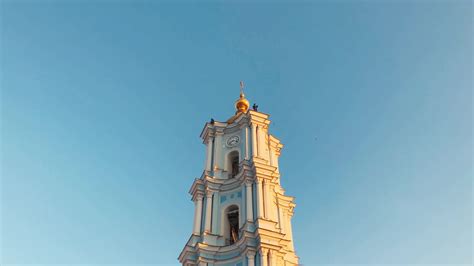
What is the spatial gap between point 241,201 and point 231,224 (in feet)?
5.31

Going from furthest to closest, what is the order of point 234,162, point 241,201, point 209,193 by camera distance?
point 234,162 < point 209,193 < point 241,201

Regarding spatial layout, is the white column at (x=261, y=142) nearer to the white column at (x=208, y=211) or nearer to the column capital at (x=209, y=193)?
the column capital at (x=209, y=193)

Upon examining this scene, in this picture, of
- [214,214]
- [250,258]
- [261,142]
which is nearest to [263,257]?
[250,258]

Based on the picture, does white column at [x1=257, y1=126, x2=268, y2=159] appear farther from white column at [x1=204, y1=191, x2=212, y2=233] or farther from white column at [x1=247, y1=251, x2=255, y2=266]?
white column at [x1=247, y1=251, x2=255, y2=266]

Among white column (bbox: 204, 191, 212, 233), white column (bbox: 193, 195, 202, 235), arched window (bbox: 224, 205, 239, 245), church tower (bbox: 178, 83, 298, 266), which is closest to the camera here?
church tower (bbox: 178, 83, 298, 266)

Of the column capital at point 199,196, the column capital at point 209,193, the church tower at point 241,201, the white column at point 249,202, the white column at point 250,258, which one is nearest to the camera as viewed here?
the white column at point 250,258

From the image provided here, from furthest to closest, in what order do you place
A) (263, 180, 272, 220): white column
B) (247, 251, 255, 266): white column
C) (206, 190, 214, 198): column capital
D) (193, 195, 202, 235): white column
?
(206, 190, 214, 198): column capital → (193, 195, 202, 235): white column → (263, 180, 272, 220): white column → (247, 251, 255, 266): white column

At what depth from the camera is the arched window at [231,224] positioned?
81.7ft

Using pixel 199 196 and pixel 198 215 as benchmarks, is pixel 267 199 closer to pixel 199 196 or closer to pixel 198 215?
pixel 198 215

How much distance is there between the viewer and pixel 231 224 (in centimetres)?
2597

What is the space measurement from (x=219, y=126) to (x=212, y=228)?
7.59 m

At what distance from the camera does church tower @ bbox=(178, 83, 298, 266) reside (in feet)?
74.3

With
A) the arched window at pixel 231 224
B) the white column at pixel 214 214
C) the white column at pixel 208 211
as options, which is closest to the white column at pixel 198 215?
the white column at pixel 208 211

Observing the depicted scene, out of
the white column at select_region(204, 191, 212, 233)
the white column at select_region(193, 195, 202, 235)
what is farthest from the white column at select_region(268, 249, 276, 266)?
the white column at select_region(193, 195, 202, 235)
